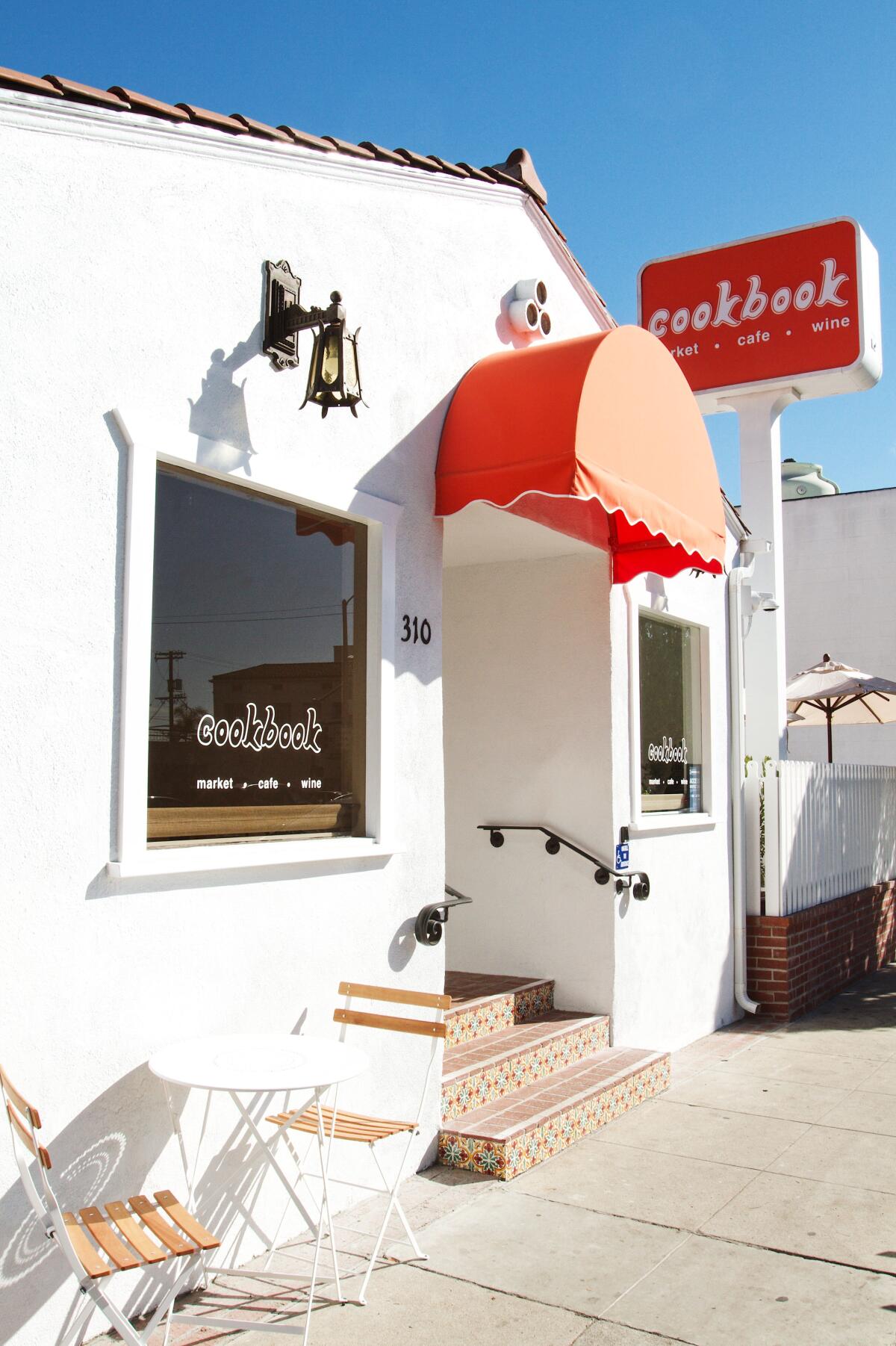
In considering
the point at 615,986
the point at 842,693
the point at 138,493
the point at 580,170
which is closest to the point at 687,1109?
the point at 615,986

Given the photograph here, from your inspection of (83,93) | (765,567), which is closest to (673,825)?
(765,567)

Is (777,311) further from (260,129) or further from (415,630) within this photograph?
(260,129)

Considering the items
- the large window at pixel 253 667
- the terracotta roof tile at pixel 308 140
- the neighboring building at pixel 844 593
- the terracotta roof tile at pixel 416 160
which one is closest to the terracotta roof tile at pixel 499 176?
the terracotta roof tile at pixel 416 160

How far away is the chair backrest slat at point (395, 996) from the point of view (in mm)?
4836

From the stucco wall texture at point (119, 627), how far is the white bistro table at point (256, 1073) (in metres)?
0.15

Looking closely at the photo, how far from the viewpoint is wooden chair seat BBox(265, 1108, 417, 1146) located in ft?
14.5

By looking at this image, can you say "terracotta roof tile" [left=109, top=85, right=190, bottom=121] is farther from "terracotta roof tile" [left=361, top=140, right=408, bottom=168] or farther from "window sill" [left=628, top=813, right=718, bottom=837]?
"window sill" [left=628, top=813, right=718, bottom=837]

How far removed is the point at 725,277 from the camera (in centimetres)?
1190

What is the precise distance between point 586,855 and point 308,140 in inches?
174

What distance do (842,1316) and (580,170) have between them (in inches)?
295

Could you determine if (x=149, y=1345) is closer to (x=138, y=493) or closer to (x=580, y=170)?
(x=138, y=493)

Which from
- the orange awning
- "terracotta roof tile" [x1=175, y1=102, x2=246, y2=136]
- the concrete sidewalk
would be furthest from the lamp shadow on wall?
the concrete sidewalk

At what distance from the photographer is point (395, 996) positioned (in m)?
4.93

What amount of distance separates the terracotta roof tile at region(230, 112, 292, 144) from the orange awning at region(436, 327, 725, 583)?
1.60 m
